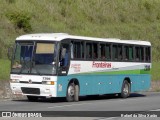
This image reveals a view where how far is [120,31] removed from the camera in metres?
56.2

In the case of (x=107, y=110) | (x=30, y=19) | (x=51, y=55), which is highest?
(x=30, y=19)

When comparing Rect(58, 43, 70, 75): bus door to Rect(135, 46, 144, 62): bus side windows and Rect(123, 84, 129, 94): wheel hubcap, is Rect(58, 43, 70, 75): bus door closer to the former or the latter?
Rect(123, 84, 129, 94): wheel hubcap

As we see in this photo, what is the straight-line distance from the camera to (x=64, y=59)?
25484mm

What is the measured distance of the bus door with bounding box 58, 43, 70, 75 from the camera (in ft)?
82.8

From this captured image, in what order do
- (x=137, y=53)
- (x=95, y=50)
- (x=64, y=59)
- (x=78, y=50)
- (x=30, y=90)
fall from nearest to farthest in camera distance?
1. (x=30, y=90)
2. (x=64, y=59)
3. (x=78, y=50)
4. (x=95, y=50)
5. (x=137, y=53)

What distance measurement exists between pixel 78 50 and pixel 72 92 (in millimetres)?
1961

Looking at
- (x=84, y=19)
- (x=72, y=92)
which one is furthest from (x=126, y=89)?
(x=84, y=19)

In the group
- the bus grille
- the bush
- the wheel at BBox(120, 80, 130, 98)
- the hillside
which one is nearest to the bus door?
the bus grille

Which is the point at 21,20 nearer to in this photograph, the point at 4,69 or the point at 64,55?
the point at 4,69

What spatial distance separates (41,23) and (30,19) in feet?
4.49

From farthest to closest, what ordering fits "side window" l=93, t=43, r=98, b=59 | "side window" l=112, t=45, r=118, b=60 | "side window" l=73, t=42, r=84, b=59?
"side window" l=112, t=45, r=118, b=60, "side window" l=93, t=43, r=98, b=59, "side window" l=73, t=42, r=84, b=59

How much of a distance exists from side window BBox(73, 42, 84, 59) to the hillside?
13.5 m

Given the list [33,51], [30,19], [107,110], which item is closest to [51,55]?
[33,51]

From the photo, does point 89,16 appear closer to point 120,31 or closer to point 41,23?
point 120,31
